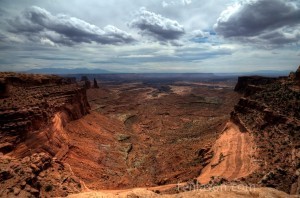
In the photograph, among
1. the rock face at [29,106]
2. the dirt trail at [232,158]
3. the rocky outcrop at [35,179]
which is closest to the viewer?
the rocky outcrop at [35,179]

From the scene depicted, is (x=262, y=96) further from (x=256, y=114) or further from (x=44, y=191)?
(x=44, y=191)

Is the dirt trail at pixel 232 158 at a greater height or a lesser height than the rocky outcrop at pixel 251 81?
lesser

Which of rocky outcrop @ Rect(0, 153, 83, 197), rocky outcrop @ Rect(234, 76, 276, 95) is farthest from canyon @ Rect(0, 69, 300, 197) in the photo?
rocky outcrop @ Rect(234, 76, 276, 95)

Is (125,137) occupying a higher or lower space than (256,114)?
lower

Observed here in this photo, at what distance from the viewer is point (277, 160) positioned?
17938 mm

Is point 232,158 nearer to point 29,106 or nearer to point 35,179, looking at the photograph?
point 35,179

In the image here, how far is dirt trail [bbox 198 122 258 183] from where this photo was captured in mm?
19031

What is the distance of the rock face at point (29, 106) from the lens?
72.8ft

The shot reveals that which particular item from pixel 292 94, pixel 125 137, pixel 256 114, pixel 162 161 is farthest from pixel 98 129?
pixel 292 94

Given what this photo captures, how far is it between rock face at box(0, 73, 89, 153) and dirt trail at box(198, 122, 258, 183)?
1693 cm

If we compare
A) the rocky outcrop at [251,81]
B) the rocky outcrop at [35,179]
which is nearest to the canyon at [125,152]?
the rocky outcrop at [35,179]

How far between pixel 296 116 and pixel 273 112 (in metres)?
2.52

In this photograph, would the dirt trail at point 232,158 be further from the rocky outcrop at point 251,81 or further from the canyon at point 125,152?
the rocky outcrop at point 251,81

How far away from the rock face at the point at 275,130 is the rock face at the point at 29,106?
66.3ft
